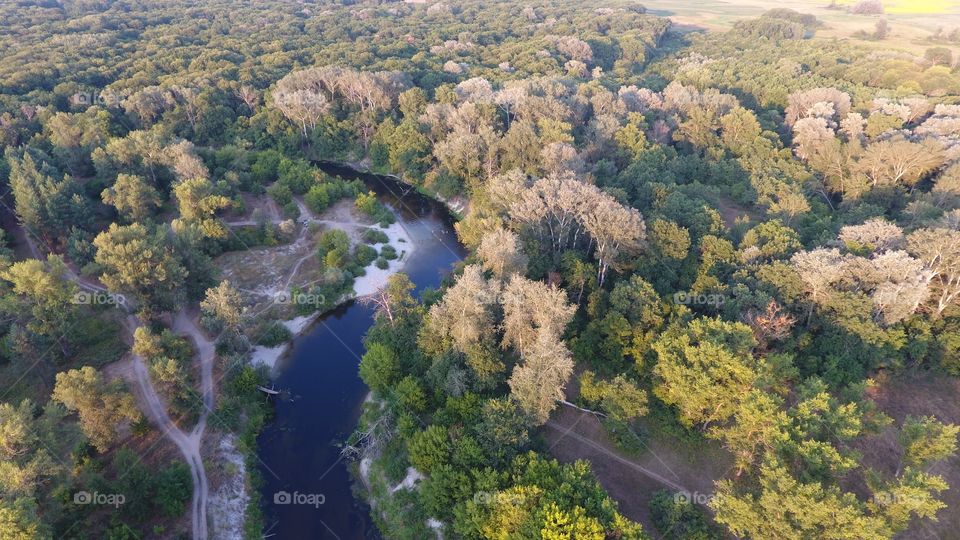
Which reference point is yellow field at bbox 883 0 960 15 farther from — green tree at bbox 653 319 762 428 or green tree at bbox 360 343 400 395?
green tree at bbox 360 343 400 395

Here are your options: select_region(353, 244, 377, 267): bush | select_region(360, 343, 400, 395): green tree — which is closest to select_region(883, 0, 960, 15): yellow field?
select_region(353, 244, 377, 267): bush

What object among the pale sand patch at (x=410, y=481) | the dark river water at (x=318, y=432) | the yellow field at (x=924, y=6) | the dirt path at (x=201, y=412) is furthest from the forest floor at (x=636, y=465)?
the yellow field at (x=924, y=6)

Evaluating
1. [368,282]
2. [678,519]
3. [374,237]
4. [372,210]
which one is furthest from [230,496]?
[372,210]

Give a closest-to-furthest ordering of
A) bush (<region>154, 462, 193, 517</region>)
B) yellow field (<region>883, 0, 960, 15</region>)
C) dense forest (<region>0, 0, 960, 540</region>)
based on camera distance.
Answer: dense forest (<region>0, 0, 960, 540</region>) < bush (<region>154, 462, 193, 517</region>) < yellow field (<region>883, 0, 960, 15</region>)

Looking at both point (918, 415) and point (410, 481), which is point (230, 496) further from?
point (918, 415)

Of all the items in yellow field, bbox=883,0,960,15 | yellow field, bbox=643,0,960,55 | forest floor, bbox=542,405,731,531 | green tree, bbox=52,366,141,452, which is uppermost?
yellow field, bbox=883,0,960,15

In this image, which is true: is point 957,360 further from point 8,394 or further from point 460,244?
point 8,394
